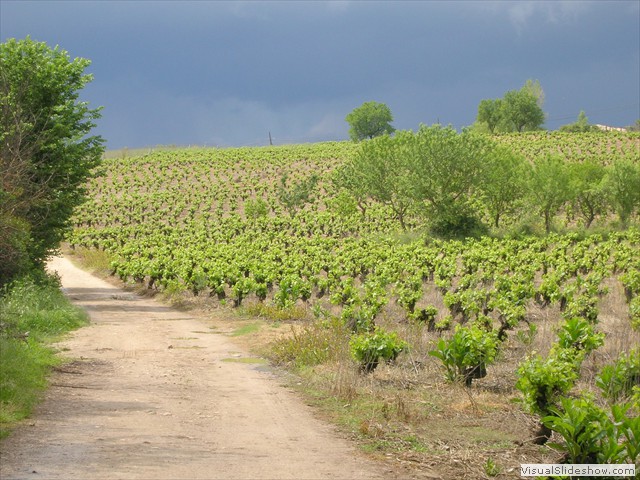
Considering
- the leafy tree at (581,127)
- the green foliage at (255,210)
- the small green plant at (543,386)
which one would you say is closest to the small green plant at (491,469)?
the small green plant at (543,386)

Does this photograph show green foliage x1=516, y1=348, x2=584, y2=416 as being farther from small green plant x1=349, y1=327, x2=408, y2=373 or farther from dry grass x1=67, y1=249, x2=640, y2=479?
small green plant x1=349, y1=327, x2=408, y2=373

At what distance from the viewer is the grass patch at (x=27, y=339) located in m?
10.1

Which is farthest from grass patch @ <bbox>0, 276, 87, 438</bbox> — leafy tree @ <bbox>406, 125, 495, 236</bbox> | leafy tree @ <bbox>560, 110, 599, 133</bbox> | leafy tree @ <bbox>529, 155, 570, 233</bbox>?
leafy tree @ <bbox>560, 110, 599, 133</bbox>

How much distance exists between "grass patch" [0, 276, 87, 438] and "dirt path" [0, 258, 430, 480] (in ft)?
0.97

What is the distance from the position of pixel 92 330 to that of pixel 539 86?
387ft

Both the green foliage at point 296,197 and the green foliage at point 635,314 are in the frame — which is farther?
the green foliage at point 296,197

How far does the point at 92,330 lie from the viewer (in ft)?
66.4

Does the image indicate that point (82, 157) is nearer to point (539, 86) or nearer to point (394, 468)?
point (394, 468)

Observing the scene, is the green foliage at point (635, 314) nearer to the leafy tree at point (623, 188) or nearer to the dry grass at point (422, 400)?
the dry grass at point (422, 400)

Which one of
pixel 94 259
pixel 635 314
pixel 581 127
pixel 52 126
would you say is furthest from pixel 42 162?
pixel 581 127

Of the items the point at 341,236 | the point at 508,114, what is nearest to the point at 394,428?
the point at 341,236

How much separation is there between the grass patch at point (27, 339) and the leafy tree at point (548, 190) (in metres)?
32.1

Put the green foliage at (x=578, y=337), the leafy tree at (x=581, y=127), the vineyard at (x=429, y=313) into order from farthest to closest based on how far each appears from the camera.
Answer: the leafy tree at (x=581, y=127) → the green foliage at (x=578, y=337) → the vineyard at (x=429, y=313)

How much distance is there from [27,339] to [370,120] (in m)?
120
